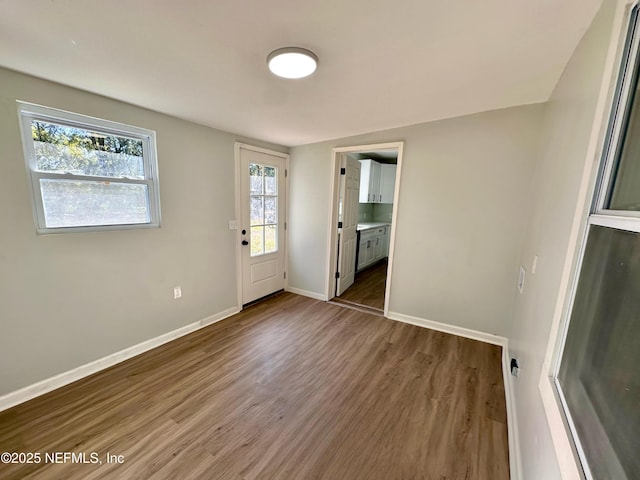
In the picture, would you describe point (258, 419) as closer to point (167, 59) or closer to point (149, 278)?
point (149, 278)

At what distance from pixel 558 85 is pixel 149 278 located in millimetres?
3627

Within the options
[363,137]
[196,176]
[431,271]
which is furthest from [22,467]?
[363,137]

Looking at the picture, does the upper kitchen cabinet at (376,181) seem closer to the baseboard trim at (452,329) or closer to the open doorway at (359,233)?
the open doorway at (359,233)

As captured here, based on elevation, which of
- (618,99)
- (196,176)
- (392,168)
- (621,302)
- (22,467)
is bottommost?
(22,467)

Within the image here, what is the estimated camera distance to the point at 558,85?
1779mm

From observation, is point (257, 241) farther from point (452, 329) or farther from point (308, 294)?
point (452, 329)

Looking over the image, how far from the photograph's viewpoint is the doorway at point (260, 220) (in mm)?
3199

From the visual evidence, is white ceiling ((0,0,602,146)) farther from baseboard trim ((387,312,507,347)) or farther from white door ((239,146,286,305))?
baseboard trim ((387,312,507,347))

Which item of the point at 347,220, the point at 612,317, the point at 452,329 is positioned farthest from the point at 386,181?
the point at 612,317

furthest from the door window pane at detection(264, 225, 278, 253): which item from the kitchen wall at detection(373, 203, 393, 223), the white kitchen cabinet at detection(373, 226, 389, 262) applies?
the kitchen wall at detection(373, 203, 393, 223)

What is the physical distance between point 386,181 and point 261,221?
322 centimetres

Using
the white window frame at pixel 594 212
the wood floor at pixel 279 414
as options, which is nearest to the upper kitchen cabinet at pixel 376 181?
the wood floor at pixel 279 414

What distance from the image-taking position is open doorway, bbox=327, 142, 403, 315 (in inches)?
133

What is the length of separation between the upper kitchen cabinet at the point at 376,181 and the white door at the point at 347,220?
114cm
